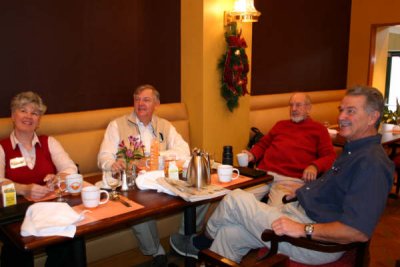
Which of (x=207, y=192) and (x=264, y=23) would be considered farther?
(x=264, y=23)

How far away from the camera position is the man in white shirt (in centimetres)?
264

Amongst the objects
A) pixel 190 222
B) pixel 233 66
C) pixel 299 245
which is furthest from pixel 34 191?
pixel 233 66

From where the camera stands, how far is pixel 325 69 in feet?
20.4

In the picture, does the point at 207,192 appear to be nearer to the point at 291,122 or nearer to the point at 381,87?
the point at 291,122

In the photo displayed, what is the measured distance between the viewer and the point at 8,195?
1.86 m

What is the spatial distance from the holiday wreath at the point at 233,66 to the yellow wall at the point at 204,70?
59 mm

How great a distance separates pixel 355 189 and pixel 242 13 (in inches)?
92.0

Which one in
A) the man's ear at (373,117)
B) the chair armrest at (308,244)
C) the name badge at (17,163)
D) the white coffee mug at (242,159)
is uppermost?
the man's ear at (373,117)

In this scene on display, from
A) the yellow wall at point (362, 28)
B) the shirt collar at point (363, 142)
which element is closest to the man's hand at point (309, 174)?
the shirt collar at point (363, 142)

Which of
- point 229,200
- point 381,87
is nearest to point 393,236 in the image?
point 229,200

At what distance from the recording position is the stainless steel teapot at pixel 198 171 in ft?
7.02

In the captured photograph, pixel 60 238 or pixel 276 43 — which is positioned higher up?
pixel 276 43

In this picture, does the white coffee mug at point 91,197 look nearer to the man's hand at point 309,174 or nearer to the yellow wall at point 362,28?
the man's hand at point 309,174

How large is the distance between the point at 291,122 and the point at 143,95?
1.21m
